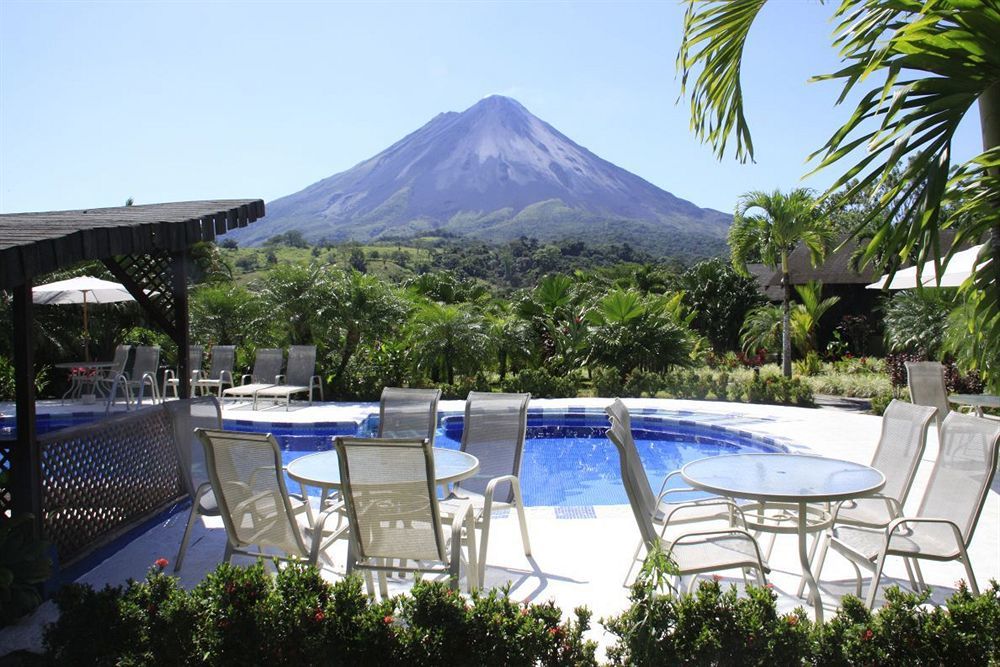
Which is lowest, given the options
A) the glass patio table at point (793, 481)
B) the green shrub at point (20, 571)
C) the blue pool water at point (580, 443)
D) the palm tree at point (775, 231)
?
the blue pool water at point (580, 443)

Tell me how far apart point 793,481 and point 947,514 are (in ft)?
2.36

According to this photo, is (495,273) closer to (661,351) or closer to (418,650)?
(661,351)

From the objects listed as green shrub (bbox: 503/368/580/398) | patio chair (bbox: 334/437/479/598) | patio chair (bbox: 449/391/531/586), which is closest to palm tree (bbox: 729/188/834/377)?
green shrub (bbox: 503/368/580/398)

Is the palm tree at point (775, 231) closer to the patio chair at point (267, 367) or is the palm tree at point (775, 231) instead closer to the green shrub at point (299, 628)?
the patio chair at point (267, 367)

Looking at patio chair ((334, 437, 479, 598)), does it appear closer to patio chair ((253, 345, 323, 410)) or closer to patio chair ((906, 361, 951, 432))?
patio chair ((906, 361, 951, 432))

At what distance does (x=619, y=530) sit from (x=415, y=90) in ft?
263

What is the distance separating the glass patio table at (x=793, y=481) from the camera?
12.2ft

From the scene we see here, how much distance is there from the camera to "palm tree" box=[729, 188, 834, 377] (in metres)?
14.9

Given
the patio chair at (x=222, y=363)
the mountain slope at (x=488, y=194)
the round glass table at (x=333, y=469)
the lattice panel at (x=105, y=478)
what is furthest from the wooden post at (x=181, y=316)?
the mountain slope at (x=488, y=194)

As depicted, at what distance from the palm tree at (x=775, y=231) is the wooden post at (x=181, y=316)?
11.5m

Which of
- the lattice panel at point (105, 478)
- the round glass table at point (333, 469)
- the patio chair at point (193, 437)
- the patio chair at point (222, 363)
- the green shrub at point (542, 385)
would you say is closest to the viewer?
the round glass table at point (333, 469)

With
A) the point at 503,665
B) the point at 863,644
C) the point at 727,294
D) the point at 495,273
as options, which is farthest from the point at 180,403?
the point at 495,273

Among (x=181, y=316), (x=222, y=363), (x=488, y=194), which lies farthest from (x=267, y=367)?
(x=488, y=194)

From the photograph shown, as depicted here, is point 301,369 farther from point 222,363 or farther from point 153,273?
point 153,273
